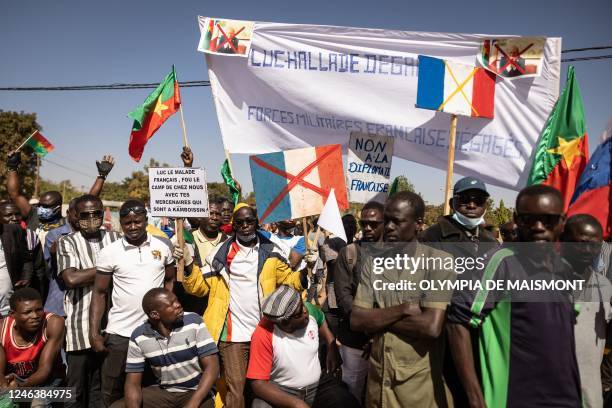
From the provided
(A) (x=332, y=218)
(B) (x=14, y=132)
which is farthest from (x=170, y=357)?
(B) (x=14, y=132)

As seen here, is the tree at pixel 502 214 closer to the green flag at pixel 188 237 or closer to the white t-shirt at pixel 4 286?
the green flag at pixel 188 237

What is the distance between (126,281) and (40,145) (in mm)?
4588

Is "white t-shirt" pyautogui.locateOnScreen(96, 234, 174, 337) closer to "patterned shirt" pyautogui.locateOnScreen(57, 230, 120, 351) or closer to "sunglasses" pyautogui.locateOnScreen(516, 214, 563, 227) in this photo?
"patterned shirt" pyautogui.locateOnScreen(57, 230, 120, 351)

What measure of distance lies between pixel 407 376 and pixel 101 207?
2978mm

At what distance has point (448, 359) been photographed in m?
2.44

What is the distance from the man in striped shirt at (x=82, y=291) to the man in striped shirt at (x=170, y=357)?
63cm

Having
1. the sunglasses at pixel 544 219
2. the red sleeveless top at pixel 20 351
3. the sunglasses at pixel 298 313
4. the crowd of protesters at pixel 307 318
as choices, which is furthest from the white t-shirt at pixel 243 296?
the sunglasses at pixel 544 219

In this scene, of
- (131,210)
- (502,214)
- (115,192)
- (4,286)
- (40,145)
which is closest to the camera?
(131,210)

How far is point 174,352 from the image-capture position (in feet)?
11.0

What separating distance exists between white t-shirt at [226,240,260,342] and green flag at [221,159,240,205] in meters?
1.33

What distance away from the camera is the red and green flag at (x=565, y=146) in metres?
4.51

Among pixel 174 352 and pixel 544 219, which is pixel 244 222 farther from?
pixel 544 219

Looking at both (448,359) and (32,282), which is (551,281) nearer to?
(448,359)

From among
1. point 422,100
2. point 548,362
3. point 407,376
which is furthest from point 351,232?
point 548,362
